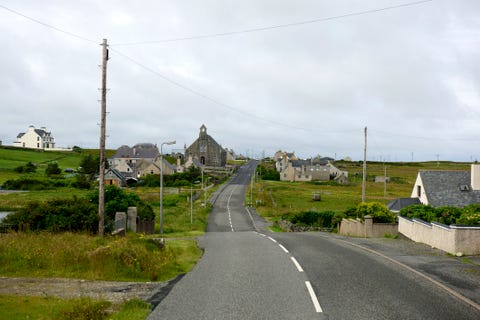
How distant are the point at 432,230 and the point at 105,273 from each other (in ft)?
50.5

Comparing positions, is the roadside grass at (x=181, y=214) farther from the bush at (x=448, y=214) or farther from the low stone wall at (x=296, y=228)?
the bush at (x=448, y=214)

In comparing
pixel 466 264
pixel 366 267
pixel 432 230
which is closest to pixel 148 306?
pixel 366 267

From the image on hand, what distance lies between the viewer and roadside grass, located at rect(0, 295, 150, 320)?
29.1ft

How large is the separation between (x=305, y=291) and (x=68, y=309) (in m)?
5.49

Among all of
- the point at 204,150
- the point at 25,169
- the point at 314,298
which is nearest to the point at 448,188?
the point at 314,298

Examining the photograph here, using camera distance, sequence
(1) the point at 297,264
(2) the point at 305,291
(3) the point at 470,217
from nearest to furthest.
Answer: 1. (2) the point at 305,291
2. (1) the point at 297,264
3. (3) the point at 470,217

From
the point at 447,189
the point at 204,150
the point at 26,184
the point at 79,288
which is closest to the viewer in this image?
the point at 79,288

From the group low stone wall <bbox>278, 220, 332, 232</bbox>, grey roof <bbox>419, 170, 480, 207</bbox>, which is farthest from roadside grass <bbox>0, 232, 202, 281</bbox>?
low stone wall <bbox>278, 220, 332, 232</bbox>

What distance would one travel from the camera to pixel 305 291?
35.2 ft

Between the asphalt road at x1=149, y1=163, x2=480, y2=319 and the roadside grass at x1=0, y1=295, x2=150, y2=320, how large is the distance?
0.54 m

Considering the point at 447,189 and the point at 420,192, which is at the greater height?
the point at 447,189

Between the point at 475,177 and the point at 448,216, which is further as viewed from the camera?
the point at 475,177

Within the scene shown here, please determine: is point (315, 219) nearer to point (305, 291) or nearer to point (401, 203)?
point (401, 203)

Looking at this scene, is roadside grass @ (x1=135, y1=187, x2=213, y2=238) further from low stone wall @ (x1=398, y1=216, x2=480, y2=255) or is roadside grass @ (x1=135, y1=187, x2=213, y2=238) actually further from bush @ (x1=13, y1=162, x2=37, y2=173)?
bush @ (x1=13, y1=162, x2=37, y2=173)
